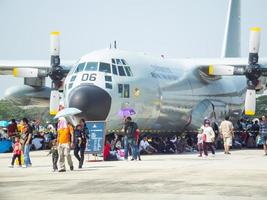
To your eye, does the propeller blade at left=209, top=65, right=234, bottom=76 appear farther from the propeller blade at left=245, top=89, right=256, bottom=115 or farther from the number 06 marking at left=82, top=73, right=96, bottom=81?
the number 06 marking at left=82, top=73, right=96, bottom=81

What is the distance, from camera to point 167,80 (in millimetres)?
31406

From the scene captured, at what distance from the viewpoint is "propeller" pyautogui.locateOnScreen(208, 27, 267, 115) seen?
33.5m

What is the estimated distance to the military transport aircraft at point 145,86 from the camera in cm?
2705

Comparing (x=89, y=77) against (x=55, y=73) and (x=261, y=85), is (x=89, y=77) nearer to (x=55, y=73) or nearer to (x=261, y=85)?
(x=55, y=73)

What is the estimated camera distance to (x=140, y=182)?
15.6m

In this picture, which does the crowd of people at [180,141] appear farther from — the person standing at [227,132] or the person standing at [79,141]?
the person standing at [79,141]

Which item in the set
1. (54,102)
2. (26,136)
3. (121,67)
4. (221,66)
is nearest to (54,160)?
(26,136)

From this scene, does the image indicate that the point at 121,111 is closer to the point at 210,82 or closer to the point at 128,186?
the point at 210,82

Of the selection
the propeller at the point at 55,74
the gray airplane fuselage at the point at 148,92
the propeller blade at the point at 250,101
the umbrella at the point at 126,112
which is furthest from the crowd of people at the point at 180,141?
the propeller at the point at 55,74

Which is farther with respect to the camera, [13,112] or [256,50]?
[13,112]

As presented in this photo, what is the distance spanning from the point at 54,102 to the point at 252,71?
970cm

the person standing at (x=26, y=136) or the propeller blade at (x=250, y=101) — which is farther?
the propeller blade at (x=250, y=101)

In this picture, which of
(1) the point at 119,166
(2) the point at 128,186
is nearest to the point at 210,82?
(1) the point at 119,166

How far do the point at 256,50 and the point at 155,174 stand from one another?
17.6 m
